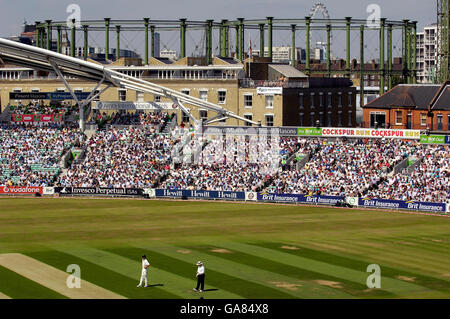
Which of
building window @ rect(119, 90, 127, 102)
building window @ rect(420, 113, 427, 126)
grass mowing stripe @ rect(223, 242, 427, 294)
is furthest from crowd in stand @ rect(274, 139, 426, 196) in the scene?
building window @ rect(119, 90, 127, 102)

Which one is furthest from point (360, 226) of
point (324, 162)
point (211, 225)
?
point (324, 162)

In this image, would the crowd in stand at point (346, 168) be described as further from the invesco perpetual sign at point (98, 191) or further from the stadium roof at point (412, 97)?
the invesco perpetual sign at point (98, 191)

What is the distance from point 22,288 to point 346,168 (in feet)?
125

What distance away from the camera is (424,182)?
6100 cm

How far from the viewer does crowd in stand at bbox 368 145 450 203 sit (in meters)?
59.5

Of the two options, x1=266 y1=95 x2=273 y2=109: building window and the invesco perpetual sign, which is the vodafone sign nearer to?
the invesco perpetual sign

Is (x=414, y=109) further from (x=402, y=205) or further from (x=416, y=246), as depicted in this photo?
(x=416, y=246)

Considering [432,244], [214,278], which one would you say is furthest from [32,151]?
[214,278]

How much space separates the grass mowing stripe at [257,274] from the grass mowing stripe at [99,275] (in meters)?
4.62

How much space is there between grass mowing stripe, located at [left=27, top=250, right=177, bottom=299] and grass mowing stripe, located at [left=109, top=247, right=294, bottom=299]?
2503mm

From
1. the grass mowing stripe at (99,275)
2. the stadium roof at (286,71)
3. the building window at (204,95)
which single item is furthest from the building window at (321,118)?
the grass mowing stripe at (99,275)

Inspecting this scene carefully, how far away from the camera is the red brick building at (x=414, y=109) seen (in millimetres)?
75938
